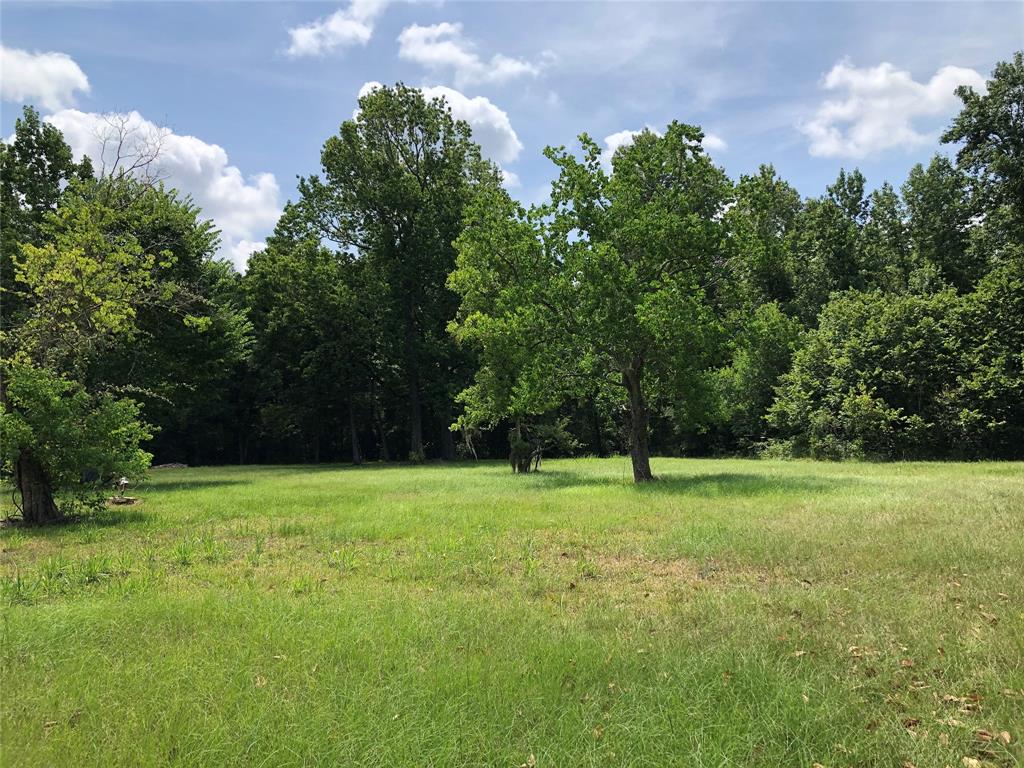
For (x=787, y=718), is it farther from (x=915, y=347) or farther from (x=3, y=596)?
(x=915, y=347)

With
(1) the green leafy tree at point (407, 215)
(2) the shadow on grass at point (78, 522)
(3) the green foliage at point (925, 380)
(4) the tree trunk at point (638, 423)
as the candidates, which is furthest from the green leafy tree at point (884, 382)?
(2) the shadow on grass at point (78, 522)

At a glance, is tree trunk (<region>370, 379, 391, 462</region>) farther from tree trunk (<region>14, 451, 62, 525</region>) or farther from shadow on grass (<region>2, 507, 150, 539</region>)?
tree trunk (<region>14, 451, 62, 525</region>)

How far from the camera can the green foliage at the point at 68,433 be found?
1132 cm

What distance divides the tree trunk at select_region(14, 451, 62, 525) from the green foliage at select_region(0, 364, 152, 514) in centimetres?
13

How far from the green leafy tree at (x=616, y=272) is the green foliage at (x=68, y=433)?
31.8 feet

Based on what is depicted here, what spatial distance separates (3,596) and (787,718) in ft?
23.7

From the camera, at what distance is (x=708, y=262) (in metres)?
18.5

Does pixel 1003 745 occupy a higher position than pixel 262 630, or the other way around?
pixel 262 630

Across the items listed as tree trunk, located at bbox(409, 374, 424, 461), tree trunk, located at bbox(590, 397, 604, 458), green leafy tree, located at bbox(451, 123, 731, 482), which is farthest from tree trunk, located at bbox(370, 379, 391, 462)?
green leafy tree, located at bbox(451, 123, 731, 482)

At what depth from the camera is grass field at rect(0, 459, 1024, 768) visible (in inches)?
136

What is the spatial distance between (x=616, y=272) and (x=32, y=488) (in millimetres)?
14099

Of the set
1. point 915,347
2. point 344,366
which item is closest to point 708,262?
point 915,347

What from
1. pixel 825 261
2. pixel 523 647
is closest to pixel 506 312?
pixel 523 647

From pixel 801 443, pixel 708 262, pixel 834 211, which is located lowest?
pixel 801 443
